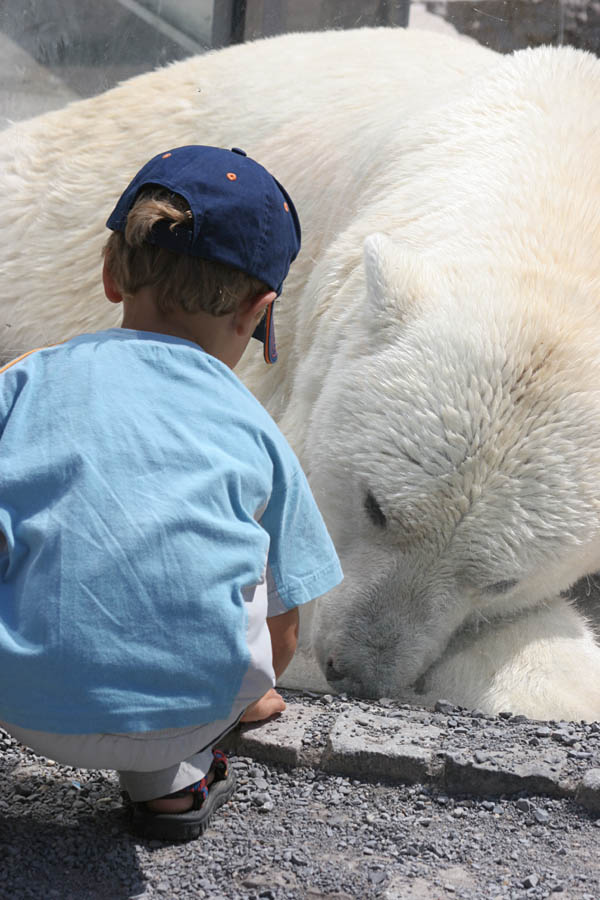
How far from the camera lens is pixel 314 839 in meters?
1.66

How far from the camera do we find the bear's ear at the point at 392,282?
8.43ft

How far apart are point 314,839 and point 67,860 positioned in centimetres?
39

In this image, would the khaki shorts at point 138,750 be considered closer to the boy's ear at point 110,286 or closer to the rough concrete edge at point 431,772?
the rough concrete edge at point 431,772

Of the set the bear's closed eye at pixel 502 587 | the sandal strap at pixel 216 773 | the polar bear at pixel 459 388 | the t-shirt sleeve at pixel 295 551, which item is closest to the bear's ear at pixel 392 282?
the polar bear at pixel 459 388

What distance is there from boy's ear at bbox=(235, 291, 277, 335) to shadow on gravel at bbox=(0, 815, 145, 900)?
2.71ft

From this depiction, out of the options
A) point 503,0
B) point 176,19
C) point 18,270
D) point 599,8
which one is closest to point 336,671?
point 18,270

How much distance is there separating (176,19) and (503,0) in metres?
1.68

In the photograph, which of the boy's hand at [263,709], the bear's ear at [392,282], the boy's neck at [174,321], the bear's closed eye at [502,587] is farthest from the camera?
the bear's ear at [392,282]

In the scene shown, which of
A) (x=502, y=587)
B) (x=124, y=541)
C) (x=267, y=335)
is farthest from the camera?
(x=502, y=587)

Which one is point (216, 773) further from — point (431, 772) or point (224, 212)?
point (224, 212)

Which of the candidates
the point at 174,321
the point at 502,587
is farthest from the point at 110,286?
the point at 502,587

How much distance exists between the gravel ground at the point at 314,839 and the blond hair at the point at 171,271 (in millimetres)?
834

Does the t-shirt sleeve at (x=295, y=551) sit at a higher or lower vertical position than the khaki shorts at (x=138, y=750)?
higher

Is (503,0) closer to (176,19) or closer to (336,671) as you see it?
(176,19)
